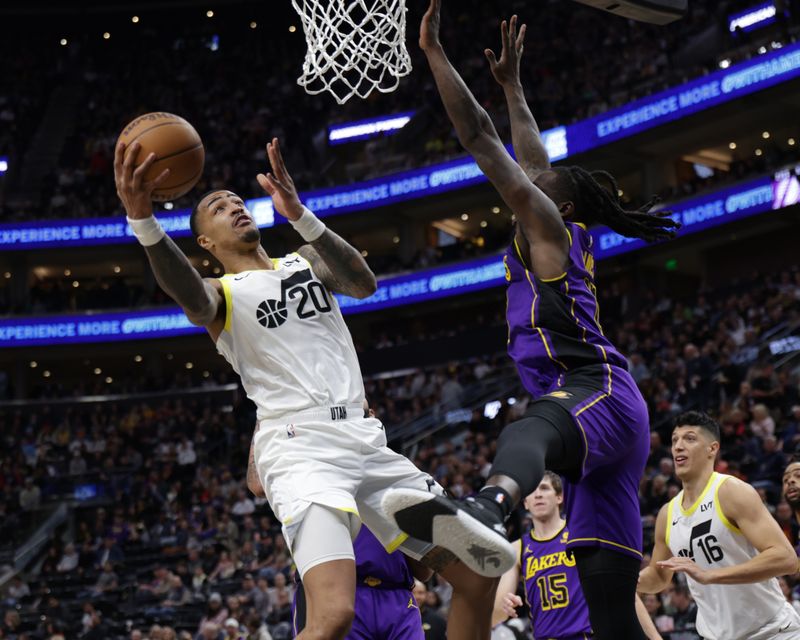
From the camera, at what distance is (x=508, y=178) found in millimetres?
4145

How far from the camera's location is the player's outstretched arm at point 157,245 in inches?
169

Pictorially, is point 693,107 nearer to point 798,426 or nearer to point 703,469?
point 798,426

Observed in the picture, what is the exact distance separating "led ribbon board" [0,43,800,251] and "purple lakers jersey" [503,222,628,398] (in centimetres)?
1777

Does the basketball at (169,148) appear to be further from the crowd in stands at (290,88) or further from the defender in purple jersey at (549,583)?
the crowd in stands at (290,88)

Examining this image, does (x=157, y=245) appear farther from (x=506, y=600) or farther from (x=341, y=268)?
(x=506, y=600)

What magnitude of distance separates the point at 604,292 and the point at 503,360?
3574 millimetres

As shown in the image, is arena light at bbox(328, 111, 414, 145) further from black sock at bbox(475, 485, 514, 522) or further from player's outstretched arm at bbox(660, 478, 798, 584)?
black sock at bbox(475, 485, 514, 522)

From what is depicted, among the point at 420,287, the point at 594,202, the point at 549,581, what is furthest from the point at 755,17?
the point at 594,202

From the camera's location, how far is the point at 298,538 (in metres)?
4.15

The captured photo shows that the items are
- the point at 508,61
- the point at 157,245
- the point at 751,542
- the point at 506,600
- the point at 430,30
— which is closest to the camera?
the point at 157,245

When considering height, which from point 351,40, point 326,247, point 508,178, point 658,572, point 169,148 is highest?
point 351,40

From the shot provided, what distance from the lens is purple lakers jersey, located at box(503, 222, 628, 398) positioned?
426 centimetres

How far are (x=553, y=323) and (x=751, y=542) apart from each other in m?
2.07

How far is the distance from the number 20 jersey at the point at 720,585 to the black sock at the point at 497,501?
2.42 meters
